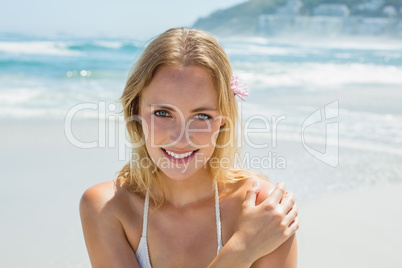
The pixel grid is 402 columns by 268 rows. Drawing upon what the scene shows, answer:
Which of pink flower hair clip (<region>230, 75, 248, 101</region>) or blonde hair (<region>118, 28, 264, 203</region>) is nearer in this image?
blonde hair (<region>118, 28, 264, 203</region>)

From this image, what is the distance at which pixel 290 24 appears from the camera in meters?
95.7

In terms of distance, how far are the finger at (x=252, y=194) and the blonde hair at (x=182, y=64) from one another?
19cm

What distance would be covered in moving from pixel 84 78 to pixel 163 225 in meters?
12.9

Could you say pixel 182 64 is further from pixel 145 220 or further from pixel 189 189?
pixel 145 220

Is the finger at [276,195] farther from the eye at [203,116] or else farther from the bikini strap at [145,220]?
the bikini strap at [145,220]

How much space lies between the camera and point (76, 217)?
4359 millimetres

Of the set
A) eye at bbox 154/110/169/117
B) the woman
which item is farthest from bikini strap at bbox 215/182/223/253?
eye at bbox 154/110/169/117

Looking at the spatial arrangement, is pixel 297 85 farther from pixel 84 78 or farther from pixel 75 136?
pixel 75 136

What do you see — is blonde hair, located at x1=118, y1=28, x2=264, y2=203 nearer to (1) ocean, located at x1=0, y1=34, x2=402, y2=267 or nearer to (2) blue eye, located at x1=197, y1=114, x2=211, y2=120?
(2) blue eye, located at x1=197, y1=114, x2=211, y2=120

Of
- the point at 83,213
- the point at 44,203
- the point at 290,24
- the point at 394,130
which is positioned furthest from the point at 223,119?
the point at 290,24

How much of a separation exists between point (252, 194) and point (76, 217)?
2.41 m

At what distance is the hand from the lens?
224cm

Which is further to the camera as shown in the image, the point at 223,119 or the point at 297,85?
the point at 297,85

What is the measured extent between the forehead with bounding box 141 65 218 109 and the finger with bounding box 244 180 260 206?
1.56 ft
